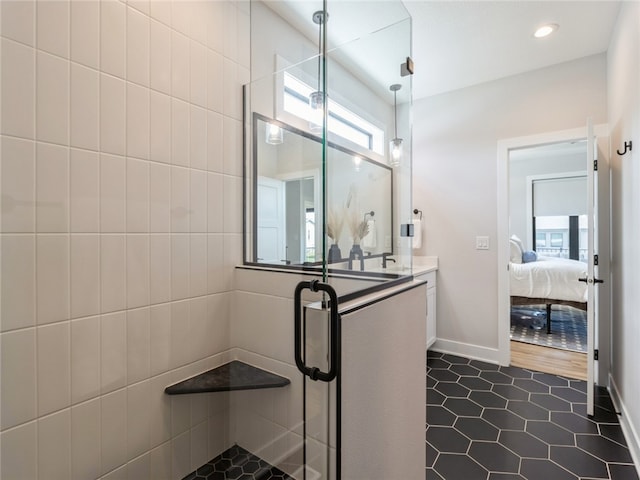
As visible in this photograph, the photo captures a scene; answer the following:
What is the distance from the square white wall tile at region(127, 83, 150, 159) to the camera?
1336 millimetres

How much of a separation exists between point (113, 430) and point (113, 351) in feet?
1.02

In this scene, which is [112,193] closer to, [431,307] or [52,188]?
[52,188]

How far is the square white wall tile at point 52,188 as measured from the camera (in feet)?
3.58

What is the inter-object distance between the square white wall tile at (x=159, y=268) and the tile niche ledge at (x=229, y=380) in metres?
0.42

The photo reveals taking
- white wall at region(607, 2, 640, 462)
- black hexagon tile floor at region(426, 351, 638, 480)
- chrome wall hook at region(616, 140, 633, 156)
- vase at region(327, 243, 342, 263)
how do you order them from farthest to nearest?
chrome wall hook at region(616, 140, 633, 156)
white wall at region(607, 2, 640, 462)
black hexagon tile floor at region(426, 351, 638, 480)
vase at region(327, 243, 342, 263)

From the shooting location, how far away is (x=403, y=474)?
53.1 inches

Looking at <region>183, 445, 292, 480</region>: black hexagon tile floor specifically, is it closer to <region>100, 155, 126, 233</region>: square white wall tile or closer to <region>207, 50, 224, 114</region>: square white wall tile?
<region>100, 155, 126, 233</region>: square white wall tile

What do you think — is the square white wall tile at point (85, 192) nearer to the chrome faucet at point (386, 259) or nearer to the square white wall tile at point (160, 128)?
the square white wall tile at point (160, 128)

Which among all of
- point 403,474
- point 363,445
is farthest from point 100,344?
point 403,474

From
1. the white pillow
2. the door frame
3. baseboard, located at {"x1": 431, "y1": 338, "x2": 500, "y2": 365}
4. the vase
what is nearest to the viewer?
the vase

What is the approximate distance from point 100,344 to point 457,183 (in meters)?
3.30

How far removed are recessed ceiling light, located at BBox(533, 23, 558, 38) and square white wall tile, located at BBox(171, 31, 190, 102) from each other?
253 cm

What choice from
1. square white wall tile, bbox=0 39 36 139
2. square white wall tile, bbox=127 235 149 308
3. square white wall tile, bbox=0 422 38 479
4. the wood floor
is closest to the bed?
the wood floor

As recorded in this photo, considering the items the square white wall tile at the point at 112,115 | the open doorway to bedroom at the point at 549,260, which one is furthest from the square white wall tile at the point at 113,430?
the open doorway to bedroom at the point at 549,260
